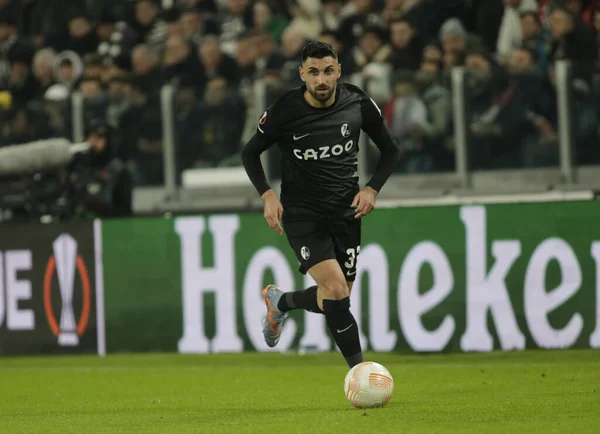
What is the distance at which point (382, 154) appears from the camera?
869 centimetres

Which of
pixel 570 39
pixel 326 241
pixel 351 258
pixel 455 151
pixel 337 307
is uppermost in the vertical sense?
pixel 570 39

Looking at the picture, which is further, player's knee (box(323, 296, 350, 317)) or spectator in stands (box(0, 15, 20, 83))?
spectator in stands (box(0, 15, 20, 83))

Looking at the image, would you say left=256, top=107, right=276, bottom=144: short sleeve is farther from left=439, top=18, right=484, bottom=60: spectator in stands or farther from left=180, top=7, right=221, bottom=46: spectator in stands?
left=180, top=7, right=221, bottom=46: spectator in stands

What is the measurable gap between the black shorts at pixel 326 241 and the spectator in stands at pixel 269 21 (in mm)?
8357

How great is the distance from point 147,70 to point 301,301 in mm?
8375

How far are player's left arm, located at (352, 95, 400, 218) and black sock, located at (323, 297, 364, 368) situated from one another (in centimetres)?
63

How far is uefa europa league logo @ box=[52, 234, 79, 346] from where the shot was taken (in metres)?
14.1

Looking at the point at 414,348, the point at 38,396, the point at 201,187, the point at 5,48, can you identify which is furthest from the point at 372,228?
the point at 5,48

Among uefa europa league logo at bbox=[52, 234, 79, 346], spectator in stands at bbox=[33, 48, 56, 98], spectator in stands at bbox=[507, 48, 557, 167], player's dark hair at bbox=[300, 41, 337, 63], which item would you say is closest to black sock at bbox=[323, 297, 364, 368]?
player's dark hair at bbox=[300, 41, 337, 63]

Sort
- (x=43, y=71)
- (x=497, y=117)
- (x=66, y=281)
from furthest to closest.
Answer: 1. (x=43, y=71)
2. (x=66, y=281)
3. (x=497, y=117)

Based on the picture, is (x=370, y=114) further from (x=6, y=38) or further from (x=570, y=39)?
(x=6, y=38)

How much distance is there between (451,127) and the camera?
43.2ft

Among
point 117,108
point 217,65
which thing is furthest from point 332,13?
point 117,108

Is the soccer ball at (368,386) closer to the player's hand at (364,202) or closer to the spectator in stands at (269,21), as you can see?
the player's hand at (364,202)
